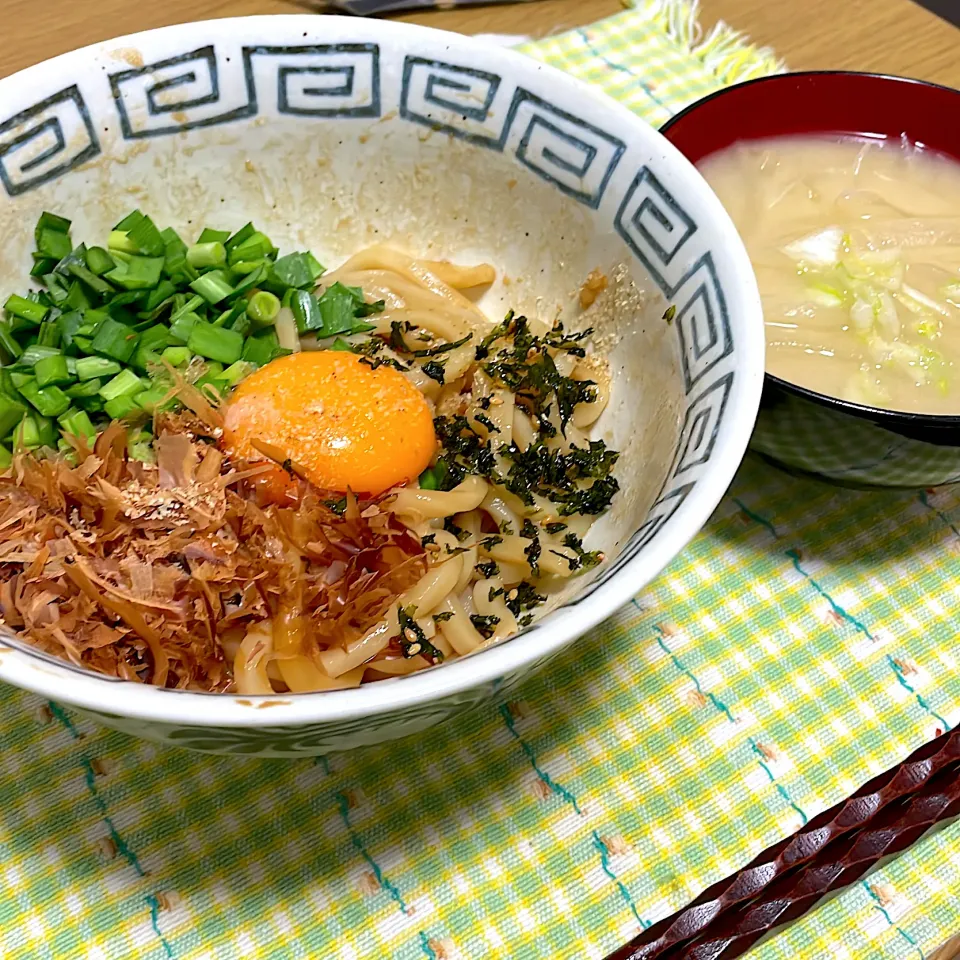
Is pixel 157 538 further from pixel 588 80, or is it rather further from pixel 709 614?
pixel 588 80

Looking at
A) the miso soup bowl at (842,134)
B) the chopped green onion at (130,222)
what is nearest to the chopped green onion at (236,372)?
the chopped green onion at (130,222)

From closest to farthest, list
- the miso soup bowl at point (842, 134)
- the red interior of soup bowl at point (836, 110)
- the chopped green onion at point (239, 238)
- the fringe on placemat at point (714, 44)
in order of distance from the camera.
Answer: the miso soup bowl at point (842, 134) → the chopped green onion at point (239, 238) → the red interior of soup bowl at point (836, 110) → the fringe on placemat at point (714, 44)

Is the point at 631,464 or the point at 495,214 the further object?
the point at 495,214

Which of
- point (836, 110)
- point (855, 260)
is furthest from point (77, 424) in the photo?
point (836, 110)

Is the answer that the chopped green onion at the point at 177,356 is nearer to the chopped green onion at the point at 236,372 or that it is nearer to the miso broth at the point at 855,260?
the chopped green onion at the point at 236,372

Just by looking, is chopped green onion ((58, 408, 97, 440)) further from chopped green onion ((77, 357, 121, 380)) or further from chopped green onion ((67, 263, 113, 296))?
chopped green onion ((67, 263, 113, 296))

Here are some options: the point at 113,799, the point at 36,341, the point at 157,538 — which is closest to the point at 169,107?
the point at 36,341

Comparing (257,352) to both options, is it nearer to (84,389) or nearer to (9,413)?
(84,389)
